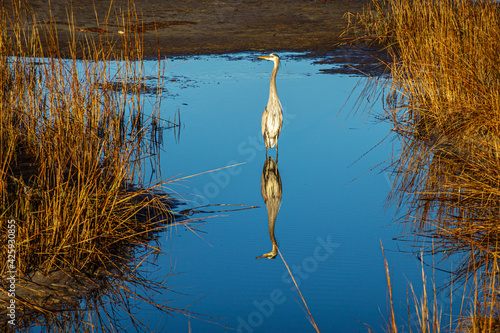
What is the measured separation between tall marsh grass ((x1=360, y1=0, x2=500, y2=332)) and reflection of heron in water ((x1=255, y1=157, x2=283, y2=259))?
1134 millimetres

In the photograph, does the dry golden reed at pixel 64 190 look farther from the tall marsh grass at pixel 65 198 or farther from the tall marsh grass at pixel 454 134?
Result: the tall marsh grass at pixel 454 134

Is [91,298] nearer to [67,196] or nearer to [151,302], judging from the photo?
[151,302]

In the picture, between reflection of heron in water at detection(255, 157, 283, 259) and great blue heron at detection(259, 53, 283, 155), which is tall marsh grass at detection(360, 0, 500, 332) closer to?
reflection of heron in water at detection(255, 157, 283, 259)

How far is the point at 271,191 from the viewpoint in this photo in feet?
19.0

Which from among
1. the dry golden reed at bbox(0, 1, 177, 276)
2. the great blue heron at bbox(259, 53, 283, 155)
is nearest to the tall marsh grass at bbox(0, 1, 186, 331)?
the dry golden reed at bbox(0, 1, 177, 276)

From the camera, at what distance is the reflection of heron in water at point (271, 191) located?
4.60 metres

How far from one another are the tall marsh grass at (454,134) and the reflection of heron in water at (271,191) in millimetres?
1134

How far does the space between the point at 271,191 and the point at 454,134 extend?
2184 millimetres

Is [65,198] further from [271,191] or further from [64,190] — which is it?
[271,191]

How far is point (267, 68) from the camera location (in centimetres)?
1163

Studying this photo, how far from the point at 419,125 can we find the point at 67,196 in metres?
4.84

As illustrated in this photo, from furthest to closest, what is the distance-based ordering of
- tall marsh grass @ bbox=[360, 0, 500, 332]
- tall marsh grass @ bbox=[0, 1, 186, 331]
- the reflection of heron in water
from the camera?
the reflection of heron in water
tall marsh grass @ bbox=[360, 0, 500, 332]
tall marsh grass @ bbox=[0, 1, 186, 331]

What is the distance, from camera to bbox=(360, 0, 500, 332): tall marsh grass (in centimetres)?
427

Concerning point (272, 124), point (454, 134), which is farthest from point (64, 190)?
point (454, 134)
